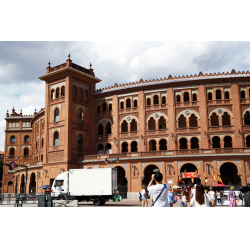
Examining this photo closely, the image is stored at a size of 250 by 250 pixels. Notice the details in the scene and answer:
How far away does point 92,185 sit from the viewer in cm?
2508

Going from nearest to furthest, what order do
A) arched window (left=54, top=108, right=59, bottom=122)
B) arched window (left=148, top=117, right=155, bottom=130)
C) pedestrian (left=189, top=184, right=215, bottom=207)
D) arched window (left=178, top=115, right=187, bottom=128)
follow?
pedestrian (left=189, top=184, right=215, bottom=207), arched window (left=178, top=115, right=187, bottom=128), arched window (left=148, top=117, right=155, bottom=130), arched window (left=54, top=108, right=59, bottom=122)

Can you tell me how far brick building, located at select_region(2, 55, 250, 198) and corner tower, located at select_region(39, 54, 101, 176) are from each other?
0.46ft

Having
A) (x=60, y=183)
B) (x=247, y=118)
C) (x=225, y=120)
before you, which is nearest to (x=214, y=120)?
(x=225, y=120)

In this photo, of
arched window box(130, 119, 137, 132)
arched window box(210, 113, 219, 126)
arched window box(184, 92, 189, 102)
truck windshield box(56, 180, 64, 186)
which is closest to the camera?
truck windshield box(56, 180, 64, 186)

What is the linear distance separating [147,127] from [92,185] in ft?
57.4

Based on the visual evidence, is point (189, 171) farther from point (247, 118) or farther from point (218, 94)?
point (218, 94)

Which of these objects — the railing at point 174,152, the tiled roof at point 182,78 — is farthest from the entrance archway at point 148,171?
the tiled roof at point 182,78

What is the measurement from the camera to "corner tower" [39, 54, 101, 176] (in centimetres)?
4094

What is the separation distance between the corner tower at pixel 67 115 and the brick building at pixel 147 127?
141mm

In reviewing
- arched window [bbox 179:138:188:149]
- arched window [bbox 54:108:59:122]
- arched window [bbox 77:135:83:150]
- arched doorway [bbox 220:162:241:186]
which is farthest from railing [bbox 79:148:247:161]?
arched window [bbox 54:108:59:122]

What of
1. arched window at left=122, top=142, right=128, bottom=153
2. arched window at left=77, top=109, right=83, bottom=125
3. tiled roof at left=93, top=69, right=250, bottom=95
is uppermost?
tiled roof at left=93, top=69, right=250, bottom=95

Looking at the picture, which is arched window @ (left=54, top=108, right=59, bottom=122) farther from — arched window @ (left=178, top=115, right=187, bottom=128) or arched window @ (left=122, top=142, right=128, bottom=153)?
arched window @ (left=178, top=115, right=187, bottom=128)
